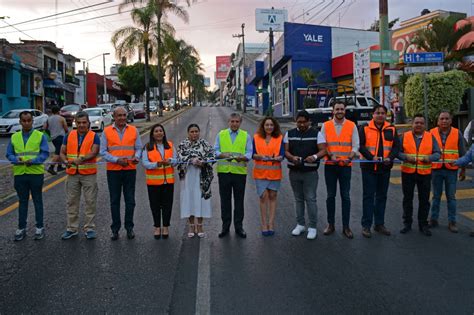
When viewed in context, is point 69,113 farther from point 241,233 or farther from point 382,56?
point 241,233

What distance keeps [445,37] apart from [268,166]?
14269 mm

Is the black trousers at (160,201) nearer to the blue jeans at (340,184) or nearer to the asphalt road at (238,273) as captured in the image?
the asphalt road at (238,273)

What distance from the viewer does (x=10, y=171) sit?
1306 cm

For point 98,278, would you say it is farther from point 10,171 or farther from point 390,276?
point 10,171

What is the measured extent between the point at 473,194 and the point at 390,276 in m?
5.69

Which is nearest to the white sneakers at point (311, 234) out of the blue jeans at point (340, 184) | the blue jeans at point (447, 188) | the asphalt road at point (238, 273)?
the asphalt road at point (238, 273)

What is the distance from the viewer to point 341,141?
22.3ft

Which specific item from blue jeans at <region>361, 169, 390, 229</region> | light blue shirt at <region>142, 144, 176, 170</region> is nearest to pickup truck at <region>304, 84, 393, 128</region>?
blue jeans at <region>361, 169, 390, 229</region>

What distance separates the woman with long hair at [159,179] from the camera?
22.0ft

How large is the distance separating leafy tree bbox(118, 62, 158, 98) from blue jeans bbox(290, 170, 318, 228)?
68685 millimetres

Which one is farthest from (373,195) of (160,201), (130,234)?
(130,234)

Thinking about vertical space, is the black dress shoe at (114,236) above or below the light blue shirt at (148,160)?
below

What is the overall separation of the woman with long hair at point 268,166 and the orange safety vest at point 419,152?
74.5 inches

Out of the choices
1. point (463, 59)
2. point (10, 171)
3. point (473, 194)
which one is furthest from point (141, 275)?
point (463, 59)
